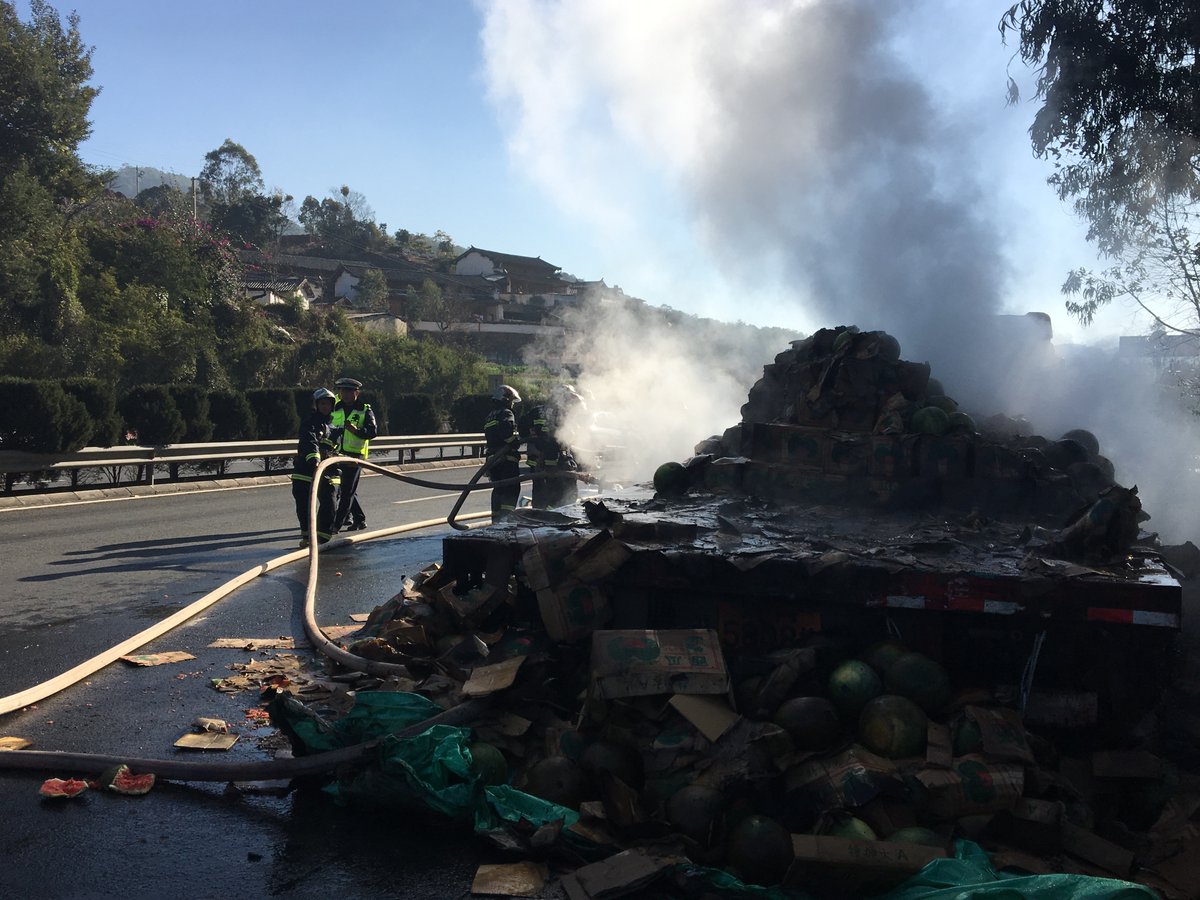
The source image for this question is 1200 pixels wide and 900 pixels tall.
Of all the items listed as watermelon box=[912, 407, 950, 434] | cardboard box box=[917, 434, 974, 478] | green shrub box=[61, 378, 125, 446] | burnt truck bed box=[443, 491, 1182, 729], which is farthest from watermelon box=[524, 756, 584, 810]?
green shrub box=[61, 378, 125, 446]

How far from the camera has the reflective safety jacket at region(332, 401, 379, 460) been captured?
11.6 m

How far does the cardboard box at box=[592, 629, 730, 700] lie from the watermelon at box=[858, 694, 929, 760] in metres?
0.58

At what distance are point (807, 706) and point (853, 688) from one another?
24 centimetres

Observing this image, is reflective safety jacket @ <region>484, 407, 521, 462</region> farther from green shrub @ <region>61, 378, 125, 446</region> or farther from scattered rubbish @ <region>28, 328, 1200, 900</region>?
green shrub @ <region>61, 378, 125, 446</region>

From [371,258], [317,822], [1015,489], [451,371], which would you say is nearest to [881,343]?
[1015,489]

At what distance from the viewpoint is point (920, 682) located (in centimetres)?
406

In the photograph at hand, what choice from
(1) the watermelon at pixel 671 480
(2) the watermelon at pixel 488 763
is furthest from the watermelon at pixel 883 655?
(1) the watermelon at pixel 671 480

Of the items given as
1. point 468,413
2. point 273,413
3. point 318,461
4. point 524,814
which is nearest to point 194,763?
point 524,814

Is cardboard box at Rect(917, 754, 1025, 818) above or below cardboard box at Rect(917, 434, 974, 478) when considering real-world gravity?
below

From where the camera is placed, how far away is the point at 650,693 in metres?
4.08

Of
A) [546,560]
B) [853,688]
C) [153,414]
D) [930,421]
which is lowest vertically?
[853,688]

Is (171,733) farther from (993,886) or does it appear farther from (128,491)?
(128,491)

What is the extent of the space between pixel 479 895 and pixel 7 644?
15.2 ft

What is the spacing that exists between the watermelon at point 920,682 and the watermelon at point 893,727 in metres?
0.09
